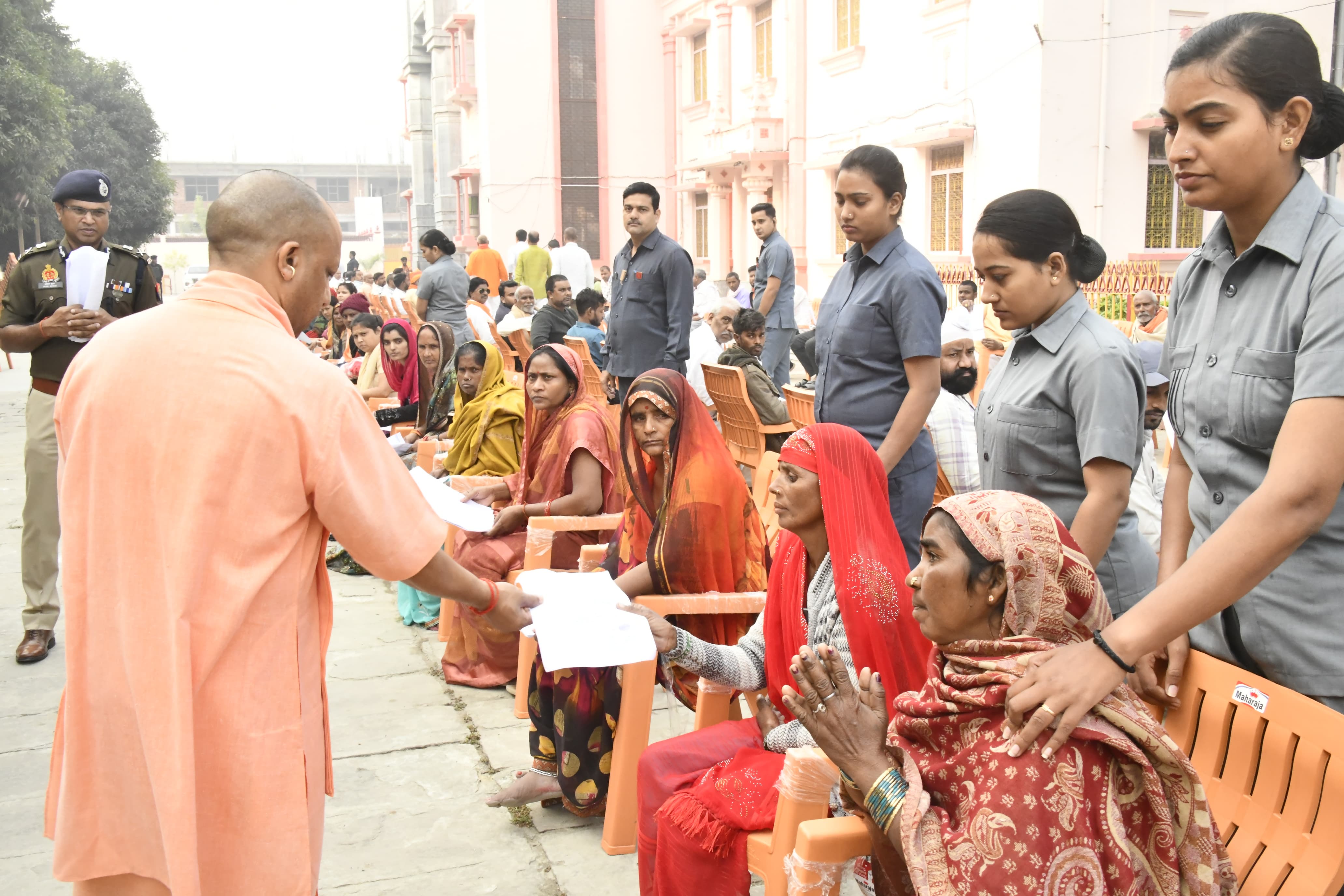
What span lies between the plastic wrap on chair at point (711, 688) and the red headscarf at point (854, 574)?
124 millimetres

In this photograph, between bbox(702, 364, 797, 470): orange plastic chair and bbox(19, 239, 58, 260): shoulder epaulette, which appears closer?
bbox(19, 239, 58, 260): shoulder epaulette

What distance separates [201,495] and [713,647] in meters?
1.35

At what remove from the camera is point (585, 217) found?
2709cm

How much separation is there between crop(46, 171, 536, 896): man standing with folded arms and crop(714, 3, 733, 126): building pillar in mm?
18682

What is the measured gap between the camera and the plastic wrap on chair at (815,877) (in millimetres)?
1923

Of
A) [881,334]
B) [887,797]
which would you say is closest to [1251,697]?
[887,797]

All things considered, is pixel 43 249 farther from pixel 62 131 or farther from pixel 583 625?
pixel 62 131

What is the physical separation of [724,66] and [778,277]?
484 inches

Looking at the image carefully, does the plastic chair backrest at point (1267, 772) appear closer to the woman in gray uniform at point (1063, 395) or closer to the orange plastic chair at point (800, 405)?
the woman in gray uniform at point (1063, 395)

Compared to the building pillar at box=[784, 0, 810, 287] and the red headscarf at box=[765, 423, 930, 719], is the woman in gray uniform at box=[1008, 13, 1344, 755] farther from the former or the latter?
Result: the building pillar at box=[784, 0, 810, 287]

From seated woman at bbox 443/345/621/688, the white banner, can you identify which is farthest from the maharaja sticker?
the white banner

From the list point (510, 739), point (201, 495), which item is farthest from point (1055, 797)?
point (510, 739)

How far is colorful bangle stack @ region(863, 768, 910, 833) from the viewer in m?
1.67

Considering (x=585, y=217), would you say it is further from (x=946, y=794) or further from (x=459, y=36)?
(x=946, y=794)
